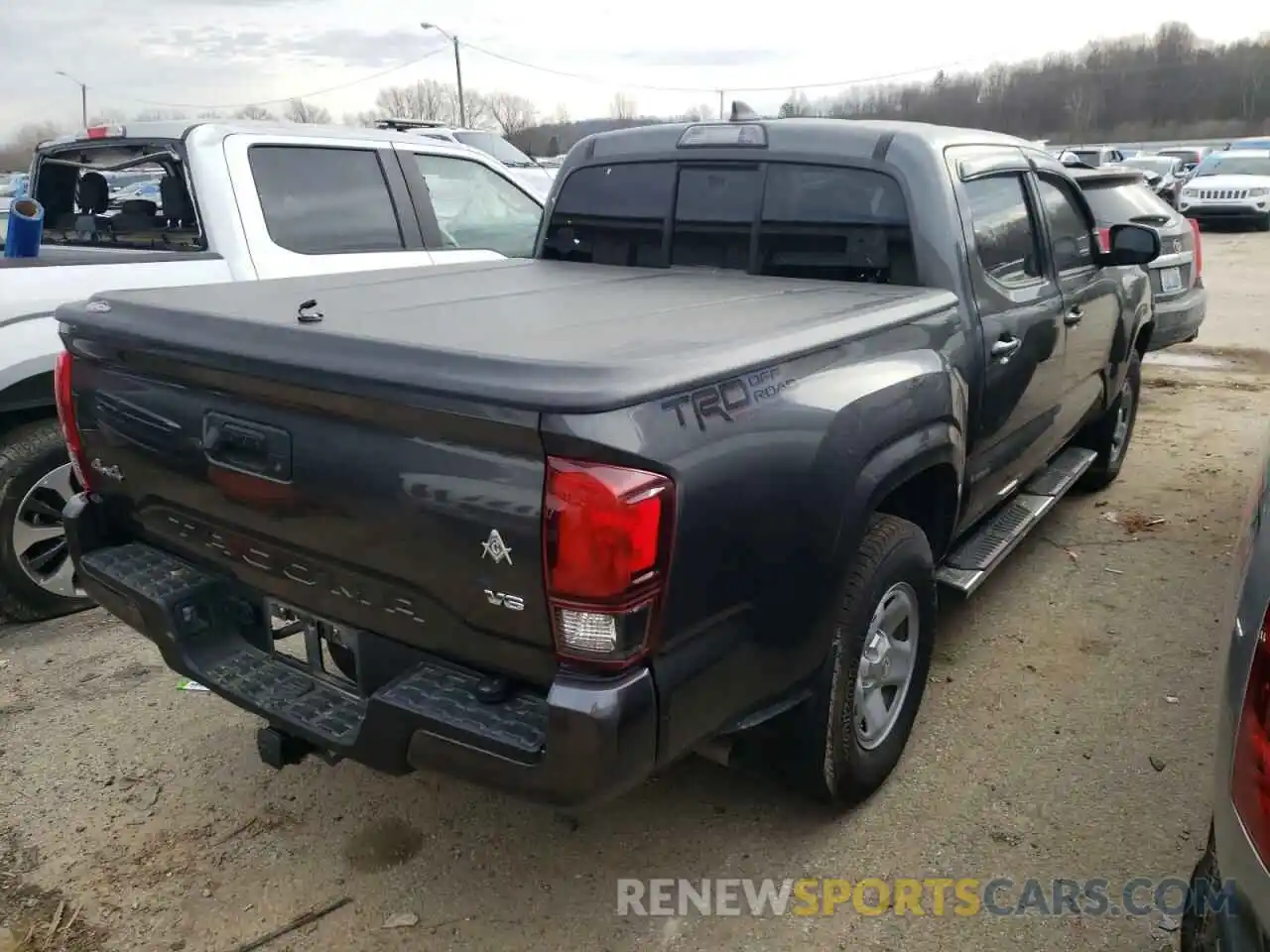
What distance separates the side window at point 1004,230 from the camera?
357 cm

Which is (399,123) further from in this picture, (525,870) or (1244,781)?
(1244,781)

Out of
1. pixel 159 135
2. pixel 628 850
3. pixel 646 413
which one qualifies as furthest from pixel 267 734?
pixel 159 135

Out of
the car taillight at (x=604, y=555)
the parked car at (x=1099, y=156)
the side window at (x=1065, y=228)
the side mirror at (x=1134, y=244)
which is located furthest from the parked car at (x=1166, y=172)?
the car taillight at (x=604, y=555)

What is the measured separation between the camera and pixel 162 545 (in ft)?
9.26

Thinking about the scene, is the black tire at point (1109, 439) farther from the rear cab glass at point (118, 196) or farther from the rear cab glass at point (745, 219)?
the rear cab glass at point (118, 196)

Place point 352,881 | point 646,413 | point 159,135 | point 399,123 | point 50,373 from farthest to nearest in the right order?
point 399,123
point 159,135
point 50,373
point 352,881
point 646,413

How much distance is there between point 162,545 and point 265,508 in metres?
0.70

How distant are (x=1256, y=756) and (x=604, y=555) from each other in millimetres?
1121

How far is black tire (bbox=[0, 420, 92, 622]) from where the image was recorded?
4.04 meters

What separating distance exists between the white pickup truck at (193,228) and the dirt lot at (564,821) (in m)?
0.64

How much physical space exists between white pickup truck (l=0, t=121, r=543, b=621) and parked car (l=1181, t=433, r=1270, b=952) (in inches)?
161

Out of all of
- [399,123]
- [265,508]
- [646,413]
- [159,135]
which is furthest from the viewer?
[399,123]

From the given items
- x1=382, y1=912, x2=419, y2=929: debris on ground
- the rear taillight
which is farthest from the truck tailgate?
the rear taillight

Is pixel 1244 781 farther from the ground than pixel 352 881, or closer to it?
farther from the ground
